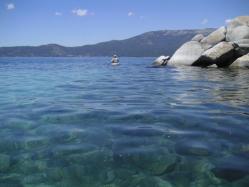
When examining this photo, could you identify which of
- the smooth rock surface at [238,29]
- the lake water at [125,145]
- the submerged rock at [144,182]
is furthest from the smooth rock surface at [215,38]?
the submerged rock at [144,182]

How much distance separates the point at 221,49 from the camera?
117 feet

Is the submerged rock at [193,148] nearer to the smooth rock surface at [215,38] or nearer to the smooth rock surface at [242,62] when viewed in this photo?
the smooth rock surface at [242,62]

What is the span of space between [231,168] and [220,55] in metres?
31.8

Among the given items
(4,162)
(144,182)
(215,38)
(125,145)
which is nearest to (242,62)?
(215,38)

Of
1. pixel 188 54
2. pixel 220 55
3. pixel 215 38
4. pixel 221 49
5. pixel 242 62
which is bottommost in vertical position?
pixel 242 62

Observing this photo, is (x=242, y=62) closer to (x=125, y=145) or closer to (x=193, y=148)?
(x=193, y=148)

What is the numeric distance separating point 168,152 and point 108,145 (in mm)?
1280

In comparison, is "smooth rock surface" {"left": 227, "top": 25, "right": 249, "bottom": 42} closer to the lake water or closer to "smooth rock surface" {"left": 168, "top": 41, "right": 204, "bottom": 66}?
"smooth rock surface" {"left": 168, "top": 41, "right": 204, "bottom": 66}

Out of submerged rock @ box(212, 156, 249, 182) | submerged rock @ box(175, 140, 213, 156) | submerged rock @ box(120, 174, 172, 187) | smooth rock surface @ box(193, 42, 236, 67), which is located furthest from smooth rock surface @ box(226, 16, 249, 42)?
submerged rock @ box(120, 174, 172, 187)

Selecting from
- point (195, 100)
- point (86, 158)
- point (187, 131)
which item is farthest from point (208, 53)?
point (86, 158)

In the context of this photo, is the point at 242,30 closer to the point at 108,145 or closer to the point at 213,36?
the point at 213,36

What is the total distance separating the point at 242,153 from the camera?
667 cm

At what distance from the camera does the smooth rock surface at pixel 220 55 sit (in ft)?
118

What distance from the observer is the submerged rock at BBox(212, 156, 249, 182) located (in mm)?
5621
